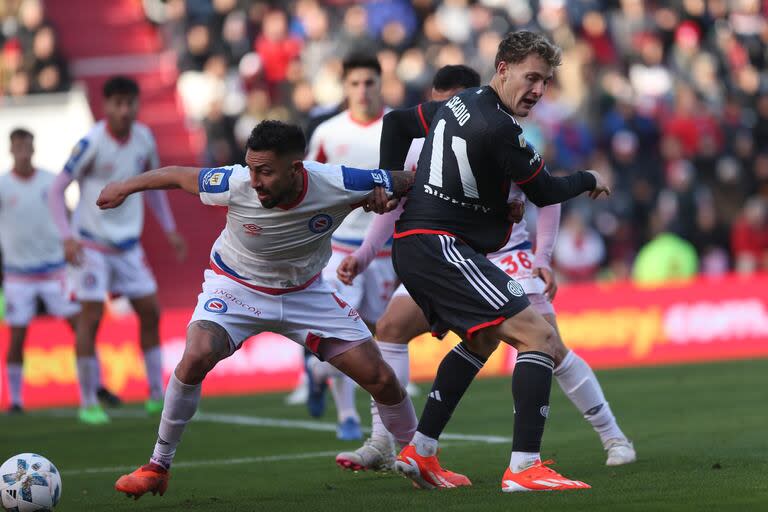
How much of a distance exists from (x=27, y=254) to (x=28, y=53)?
7.85 m

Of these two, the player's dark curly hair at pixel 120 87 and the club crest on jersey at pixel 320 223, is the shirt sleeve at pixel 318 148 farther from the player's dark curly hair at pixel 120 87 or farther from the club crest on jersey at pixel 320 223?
the club crest on jersey at pixel 320 223

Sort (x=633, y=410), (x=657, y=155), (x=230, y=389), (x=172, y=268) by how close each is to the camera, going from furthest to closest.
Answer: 1. (x=657, y=155)
2. (x=172, y=268)
3. (x=230, y=389)
4. (x=633, y=410)

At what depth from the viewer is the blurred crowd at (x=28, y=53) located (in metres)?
21.0

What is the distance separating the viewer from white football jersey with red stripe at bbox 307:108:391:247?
1002 centimetres

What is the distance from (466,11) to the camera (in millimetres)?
24562

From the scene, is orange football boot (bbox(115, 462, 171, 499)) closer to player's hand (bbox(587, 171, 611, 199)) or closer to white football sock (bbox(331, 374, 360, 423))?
player's hand (bbox(587, 171, 611, 199))

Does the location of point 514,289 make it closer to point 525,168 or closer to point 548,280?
point 525,168

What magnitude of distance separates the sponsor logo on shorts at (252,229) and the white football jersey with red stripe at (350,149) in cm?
308

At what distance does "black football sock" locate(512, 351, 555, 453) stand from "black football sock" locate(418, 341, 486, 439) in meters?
0.63

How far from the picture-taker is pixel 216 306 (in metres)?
7.08

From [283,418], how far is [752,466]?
5689 millimetres

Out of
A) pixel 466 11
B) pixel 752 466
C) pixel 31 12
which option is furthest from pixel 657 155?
pixel 752 466

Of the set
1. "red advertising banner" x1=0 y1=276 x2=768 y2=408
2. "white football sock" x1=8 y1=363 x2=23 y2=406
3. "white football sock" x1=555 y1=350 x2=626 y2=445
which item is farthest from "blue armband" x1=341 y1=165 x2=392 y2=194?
"red advertising banner" x1=0 y1=276 x2=768 y2=408

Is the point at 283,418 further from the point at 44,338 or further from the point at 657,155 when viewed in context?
the point at 657,155
